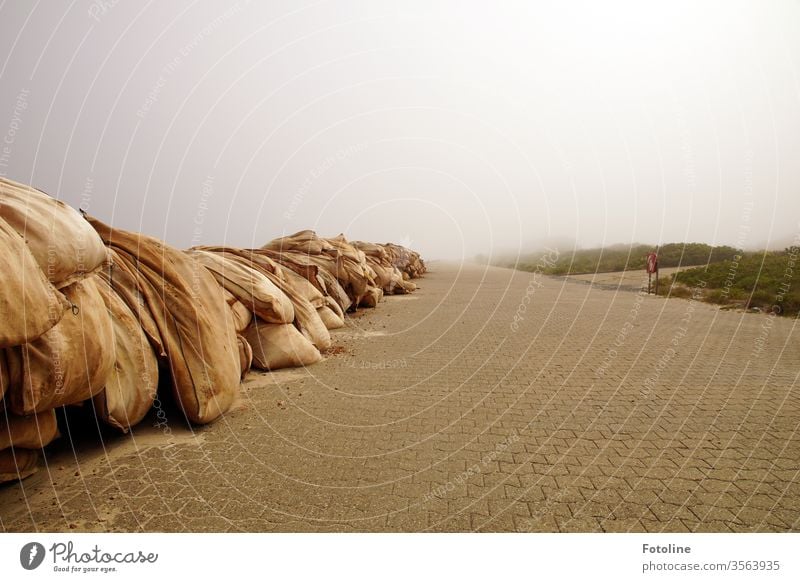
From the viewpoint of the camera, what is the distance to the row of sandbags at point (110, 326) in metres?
2.25

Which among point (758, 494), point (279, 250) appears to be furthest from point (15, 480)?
point (279, 250)

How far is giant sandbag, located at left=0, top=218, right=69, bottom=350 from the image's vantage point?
6.35 ft

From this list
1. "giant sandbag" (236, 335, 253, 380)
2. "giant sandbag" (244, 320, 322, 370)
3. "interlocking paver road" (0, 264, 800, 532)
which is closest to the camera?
"interlocking paver road" (0, 264, 800, 532)

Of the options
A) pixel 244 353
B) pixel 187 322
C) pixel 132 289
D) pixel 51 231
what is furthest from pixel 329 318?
pixel 51 231

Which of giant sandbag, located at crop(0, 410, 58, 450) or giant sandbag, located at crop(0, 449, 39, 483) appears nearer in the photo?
giant sandbag, located at crop(0, 410, 58, 450)

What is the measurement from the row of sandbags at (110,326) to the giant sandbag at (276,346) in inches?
0.6

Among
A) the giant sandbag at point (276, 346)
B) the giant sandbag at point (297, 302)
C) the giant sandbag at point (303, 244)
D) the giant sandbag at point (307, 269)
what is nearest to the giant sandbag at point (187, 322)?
the giant sandbag at point (276, 346)

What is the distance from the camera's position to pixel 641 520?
7.68 ft

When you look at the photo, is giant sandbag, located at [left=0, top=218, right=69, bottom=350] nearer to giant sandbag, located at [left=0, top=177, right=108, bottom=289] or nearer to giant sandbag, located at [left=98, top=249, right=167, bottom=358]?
giant sandbag, located at [left=0, top=177, right=108, bottom=289]

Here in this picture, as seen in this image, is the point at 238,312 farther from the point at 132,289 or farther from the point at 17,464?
the point at 17,464

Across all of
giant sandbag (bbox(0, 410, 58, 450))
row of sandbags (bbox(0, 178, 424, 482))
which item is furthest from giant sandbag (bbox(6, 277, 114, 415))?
giant sandbag (bbox(0, 410, 58, 450))

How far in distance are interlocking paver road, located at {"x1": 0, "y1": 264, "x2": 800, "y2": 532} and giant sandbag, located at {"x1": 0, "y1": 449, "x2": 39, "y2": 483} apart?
8cm

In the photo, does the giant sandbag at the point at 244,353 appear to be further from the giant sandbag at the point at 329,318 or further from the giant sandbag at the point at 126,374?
the giant sandbag at the point at 329,318
